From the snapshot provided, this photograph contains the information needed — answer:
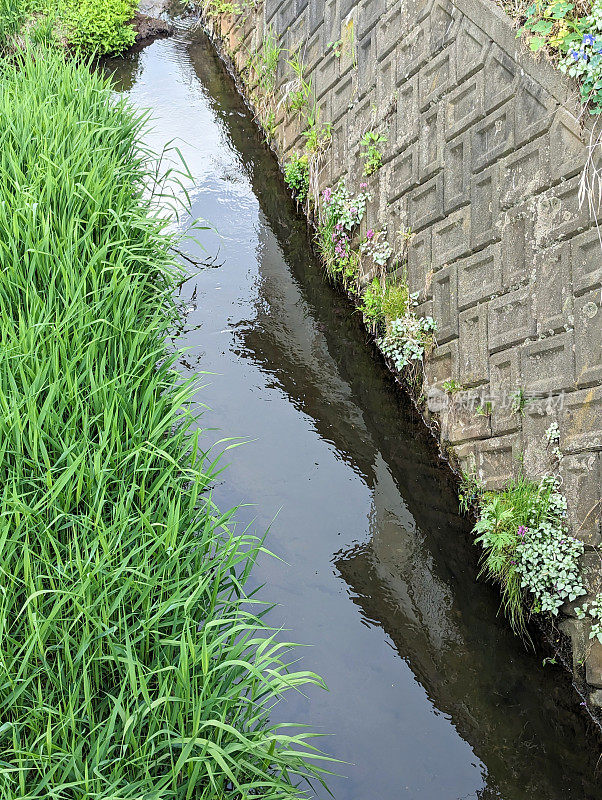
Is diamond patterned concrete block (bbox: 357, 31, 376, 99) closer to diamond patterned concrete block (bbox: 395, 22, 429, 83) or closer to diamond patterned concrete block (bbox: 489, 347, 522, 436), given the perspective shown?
diamond patterned concrete block (bbox: 395, 22, 429, 83)

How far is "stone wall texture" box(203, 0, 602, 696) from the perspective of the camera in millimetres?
3258

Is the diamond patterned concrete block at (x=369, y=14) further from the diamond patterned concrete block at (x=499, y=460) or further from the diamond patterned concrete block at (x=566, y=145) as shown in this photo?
the diamond patterned concrete block at (x=499, y=460)

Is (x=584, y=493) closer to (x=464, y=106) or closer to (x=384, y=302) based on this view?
(x=384, y=302)

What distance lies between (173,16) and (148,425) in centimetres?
884

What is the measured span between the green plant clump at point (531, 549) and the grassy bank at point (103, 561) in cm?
113

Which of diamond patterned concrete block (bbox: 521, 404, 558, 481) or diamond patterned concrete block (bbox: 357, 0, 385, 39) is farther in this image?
diamond patterned concrete block (bbox: 357, 0, 385, 39)

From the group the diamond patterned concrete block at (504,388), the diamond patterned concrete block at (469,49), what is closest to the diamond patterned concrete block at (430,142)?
the diamond patterned concrete block at (469,49)

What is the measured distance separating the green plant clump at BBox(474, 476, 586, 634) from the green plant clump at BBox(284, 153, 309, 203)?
142 inches

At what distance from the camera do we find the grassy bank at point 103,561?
230cm

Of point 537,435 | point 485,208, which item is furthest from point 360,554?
point 485,208

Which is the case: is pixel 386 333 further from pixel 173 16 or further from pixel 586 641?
pixel 173 16

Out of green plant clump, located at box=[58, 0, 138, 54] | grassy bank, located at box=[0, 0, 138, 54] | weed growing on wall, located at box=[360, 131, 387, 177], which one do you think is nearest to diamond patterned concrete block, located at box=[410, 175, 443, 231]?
weed growing on wall, located at box=[360, 131, 387, 177]

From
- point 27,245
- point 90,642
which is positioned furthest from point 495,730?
point 27,245

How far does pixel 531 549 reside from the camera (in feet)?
11.1
